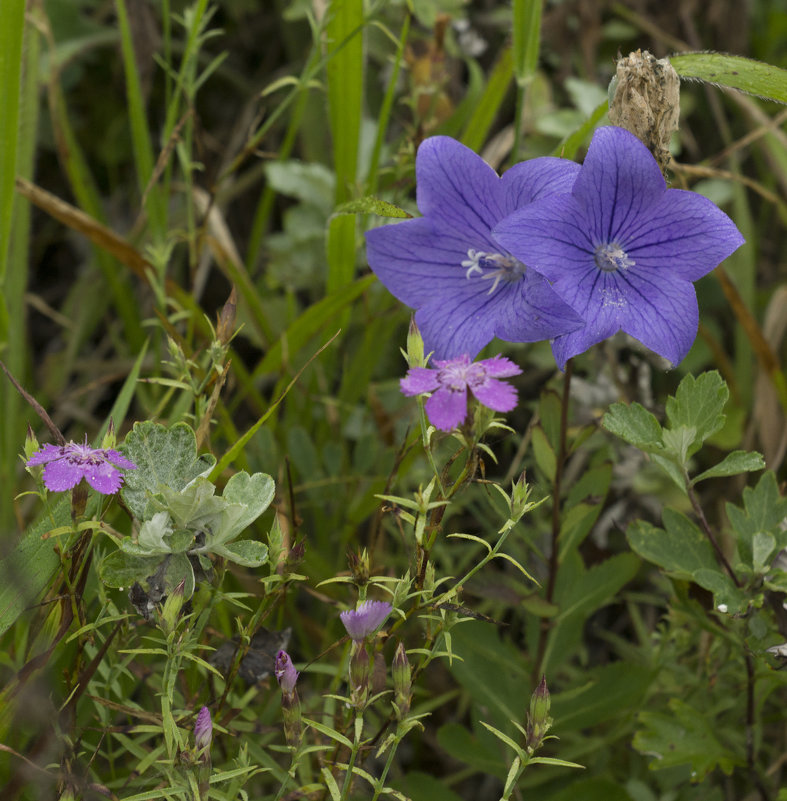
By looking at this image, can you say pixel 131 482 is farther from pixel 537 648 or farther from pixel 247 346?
pixel 247 346

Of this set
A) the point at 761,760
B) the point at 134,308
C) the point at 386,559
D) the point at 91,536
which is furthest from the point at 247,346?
the point at 761,760

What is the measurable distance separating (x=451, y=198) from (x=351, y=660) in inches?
24.3

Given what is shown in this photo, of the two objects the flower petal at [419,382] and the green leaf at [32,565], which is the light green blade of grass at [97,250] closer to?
the green leaf at [32,565]

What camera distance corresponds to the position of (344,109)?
160cm

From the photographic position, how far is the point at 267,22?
254 cm

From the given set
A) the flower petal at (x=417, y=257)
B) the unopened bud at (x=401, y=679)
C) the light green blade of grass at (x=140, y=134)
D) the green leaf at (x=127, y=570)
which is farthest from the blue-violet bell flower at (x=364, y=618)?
the light green blade of grass at (x=140, y=134)

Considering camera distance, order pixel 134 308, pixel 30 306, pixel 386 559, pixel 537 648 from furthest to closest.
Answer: pixel 30 306 → pixel 134 308 → pixel 386 559 → pixel 537 648

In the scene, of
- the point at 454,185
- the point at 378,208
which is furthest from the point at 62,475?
the point at 454,185

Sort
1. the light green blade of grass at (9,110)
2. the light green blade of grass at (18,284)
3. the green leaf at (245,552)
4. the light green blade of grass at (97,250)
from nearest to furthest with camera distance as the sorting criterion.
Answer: the green leaf at (245,552) < the light green blade of grass at (9,110) < the light green blade of grass at (18,284) < the light green blade of grass at (97,250)

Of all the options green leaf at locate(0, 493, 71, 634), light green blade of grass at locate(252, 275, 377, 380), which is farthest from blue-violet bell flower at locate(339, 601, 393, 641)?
light green blade of grass at locate(252, 275, 377, 380)

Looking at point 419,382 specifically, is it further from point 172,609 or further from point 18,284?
point 18,284

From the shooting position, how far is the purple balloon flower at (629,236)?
1.03 meters

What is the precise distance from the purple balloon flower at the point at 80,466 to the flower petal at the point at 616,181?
62 cm

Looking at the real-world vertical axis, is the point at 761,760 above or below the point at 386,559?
below
